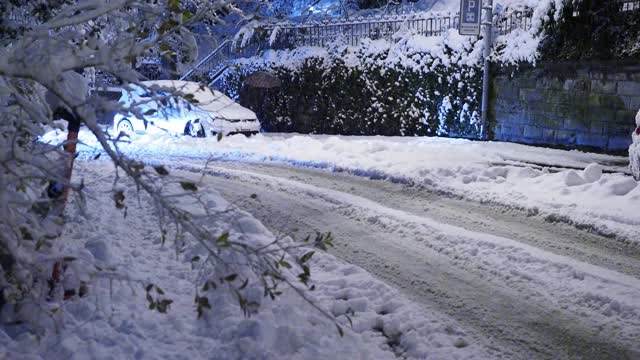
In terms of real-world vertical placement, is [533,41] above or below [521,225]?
above

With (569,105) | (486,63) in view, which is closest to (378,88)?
(486,63)

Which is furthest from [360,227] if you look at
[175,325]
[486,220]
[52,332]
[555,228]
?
[52,332]

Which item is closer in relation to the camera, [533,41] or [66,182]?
[66,182]

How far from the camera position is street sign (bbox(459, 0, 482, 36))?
16188 millimetres

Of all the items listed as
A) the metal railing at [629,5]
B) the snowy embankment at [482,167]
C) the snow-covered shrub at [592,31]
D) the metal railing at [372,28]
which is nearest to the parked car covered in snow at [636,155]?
the snowy embankment at [482,167]

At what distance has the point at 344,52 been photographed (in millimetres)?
20734

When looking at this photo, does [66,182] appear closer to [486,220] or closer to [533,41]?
[486,220]

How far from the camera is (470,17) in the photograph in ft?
53.4

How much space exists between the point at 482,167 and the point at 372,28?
31.1 feet

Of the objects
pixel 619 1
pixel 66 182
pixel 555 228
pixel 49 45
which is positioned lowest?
pixel 555 228

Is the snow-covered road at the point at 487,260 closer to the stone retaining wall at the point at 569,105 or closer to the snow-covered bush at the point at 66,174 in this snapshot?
the snow-covered bush at the point at 66,174

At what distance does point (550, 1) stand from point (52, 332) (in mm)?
14039

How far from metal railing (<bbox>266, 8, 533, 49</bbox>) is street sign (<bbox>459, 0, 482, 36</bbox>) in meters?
0.99

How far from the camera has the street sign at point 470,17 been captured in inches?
637
